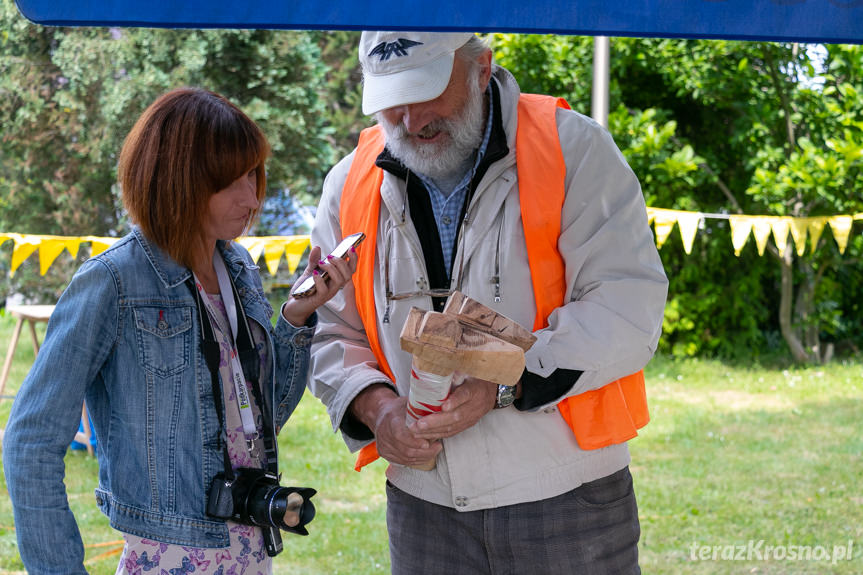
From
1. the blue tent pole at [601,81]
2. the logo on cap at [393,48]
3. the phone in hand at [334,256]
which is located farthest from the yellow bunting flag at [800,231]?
the phone in hand at [334,256]

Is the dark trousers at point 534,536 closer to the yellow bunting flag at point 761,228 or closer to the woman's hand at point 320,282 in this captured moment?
the woman's hand at point 320,282

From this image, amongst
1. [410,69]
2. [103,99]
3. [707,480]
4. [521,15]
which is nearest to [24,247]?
[707,480]

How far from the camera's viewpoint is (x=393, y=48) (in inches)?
80.4

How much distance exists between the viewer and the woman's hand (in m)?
1.96

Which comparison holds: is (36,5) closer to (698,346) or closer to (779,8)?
→ (779,8)

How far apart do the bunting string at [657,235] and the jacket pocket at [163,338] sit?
13.1ft

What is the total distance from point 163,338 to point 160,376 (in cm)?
7

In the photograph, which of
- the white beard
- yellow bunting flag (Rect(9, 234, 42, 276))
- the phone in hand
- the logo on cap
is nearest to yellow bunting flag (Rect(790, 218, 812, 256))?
yellow bunting flag (Rect(9, 234, 42, 276))

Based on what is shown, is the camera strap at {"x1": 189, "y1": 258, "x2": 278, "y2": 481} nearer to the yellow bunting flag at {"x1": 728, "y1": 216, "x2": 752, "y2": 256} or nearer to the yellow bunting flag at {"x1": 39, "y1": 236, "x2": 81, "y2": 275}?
the yellow bunting flag at {"x1": 39, "y1": 236, "x2": 81, "y2": 275}

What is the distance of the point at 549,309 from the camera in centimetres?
203

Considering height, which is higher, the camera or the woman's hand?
the woman's hand

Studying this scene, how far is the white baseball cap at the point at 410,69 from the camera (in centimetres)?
199

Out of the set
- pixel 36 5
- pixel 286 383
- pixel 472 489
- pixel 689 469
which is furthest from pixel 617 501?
pixel 689 469

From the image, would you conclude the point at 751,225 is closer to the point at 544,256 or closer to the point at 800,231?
the point at 800,231
